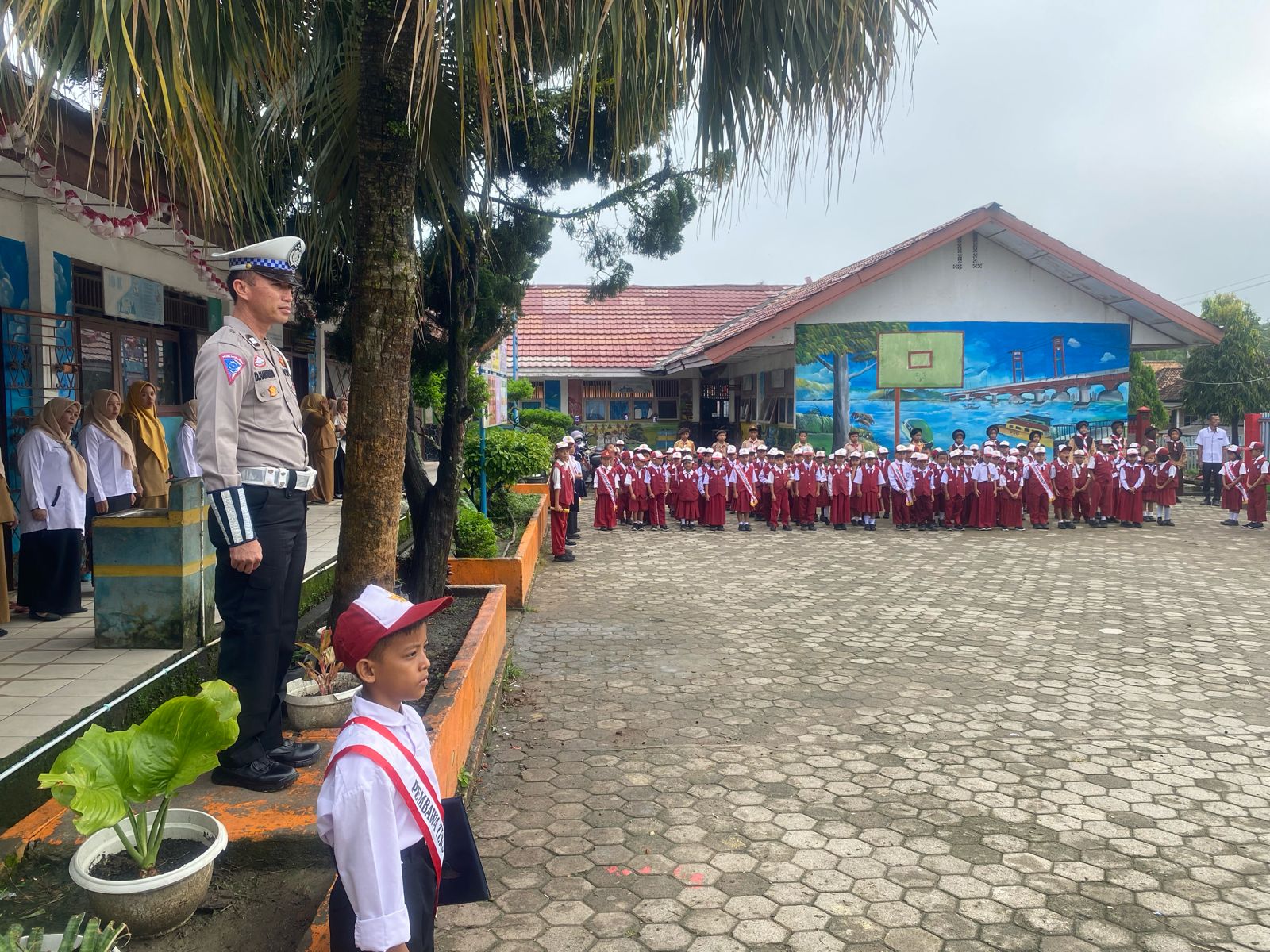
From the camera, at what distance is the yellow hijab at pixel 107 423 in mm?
7102

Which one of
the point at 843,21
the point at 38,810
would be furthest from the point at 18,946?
the point at 843,21

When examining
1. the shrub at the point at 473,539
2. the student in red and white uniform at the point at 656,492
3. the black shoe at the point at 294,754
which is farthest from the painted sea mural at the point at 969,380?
the black shoe at the point at 294,754

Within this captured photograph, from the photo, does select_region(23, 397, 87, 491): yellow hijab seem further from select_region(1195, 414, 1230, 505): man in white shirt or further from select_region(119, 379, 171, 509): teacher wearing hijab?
select_region(1195, 414, 1230, 505): man in white shirt

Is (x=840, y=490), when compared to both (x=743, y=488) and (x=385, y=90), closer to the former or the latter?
(x=743, y=488)

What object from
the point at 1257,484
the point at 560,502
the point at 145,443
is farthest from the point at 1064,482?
the point at 145,443

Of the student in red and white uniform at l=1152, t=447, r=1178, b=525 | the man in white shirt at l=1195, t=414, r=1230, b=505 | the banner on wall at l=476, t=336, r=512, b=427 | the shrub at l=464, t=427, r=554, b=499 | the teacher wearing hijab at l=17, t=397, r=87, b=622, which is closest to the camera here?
the teacher wearing hijab at l=17, t=397, r=87, b=622

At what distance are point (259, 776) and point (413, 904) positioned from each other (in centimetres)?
154

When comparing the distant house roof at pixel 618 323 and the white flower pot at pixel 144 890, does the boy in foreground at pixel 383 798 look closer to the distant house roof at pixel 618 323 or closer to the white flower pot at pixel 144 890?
the white flower pot at pixel 144 890

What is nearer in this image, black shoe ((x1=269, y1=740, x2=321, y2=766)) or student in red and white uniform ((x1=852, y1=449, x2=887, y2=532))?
black shoe ((x1=269, y1=740, x2=321, y2=766))

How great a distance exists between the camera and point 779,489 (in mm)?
14953

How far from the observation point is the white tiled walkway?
13.3ft

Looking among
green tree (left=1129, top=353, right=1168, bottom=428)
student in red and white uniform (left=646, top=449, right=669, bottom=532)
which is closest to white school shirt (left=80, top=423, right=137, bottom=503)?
student in red and white uniform (left=646, top=449, right=669, bottom=532)

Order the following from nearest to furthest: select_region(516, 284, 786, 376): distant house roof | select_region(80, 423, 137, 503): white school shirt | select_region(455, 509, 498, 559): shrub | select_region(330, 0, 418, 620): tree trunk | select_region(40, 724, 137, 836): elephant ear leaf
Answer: select_region(40, 724, 137, 836): elephant ear leaf, select_region(330, 0, 418, 620): tree trunk, select_region(80, 423, 137, 503): white school shirt, select_region(455, 509, 498, 559): shrub, select_region(516, 284, 786, 376): distant house roof

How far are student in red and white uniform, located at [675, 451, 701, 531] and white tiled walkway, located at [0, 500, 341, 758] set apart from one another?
30.8ft
